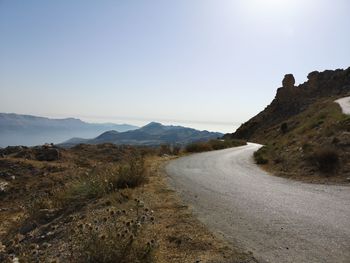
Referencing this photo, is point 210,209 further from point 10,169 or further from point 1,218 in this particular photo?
point 10,169

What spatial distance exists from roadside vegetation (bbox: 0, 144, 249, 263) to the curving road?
0.55m

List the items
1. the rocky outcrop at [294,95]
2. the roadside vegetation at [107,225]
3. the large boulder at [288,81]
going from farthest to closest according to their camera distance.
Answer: the large boulder at [288,81] → the rocky outcrop at [294,95] → the roadside vegetation at [107,225]

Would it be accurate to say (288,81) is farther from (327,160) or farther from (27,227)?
(27,227)

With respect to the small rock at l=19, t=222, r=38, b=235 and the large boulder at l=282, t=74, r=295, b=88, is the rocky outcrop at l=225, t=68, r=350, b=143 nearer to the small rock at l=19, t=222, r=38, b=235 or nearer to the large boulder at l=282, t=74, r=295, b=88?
the large boulder at l=282, t=74, r=295, b=88

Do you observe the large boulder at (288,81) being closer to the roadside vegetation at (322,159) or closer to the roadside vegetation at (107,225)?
the roadside vegetation at (322,159)

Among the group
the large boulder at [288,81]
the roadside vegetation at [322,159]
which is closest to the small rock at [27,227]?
the roadside vegetation at [322,159]

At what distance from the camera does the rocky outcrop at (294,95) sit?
88625 millimetres

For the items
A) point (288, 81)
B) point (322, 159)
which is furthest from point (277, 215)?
point (288, 81)

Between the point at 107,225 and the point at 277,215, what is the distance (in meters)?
4.44

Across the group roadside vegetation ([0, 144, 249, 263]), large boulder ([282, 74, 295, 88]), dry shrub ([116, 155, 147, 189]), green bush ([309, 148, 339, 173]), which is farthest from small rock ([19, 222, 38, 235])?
large boulder ([282, 74, 295, 88])

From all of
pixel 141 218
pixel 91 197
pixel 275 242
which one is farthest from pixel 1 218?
pixel 275 242

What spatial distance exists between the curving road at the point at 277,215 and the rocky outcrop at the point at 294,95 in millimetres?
71811

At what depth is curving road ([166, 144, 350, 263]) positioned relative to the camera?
22.8 ft

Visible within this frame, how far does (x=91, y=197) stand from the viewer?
1198cm
